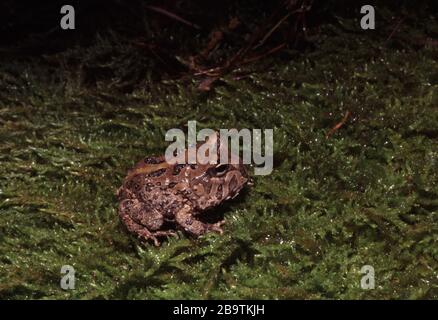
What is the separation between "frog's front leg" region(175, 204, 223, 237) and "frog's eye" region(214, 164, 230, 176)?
27 centimetres

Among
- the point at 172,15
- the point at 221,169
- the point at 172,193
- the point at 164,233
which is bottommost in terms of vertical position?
the point at 164,233

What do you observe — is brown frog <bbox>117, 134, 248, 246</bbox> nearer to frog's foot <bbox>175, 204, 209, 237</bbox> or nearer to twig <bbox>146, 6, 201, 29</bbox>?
frog's foot <bbox>175, 204, 209, 237</bbox>

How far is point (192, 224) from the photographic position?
2.76 meters

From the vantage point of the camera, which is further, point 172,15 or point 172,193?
point 172,15

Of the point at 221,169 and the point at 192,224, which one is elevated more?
the point at 221,169

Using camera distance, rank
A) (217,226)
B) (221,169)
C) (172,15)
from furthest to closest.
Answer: (172,15), (221,169), (217,226)

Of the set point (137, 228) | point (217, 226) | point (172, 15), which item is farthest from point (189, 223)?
point (172, 15)

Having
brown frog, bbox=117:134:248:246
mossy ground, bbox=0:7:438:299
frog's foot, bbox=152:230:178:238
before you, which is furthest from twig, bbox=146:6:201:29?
frog's foot, bbox=152:230:178:238

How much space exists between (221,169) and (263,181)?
24 centimetres

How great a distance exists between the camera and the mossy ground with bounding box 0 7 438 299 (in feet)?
8.29

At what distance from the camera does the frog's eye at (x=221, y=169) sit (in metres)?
2.87

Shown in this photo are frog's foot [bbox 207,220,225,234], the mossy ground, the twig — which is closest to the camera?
the mossy ground

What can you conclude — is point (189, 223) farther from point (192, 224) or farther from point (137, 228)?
point (137, 228)

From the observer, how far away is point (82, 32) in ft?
13.2
